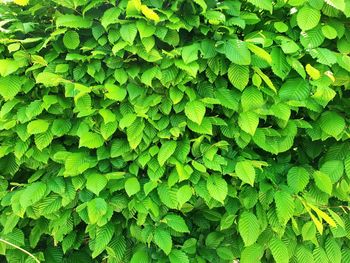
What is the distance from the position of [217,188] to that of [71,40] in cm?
112

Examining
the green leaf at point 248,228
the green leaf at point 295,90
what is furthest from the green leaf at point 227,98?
the green leaf at point 248,228

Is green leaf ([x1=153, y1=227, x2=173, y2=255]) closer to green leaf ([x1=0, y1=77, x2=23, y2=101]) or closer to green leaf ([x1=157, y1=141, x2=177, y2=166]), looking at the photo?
green leaf ([x1=157, y1=141, x2=177, y2=166])

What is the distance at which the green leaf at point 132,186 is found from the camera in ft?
6.23

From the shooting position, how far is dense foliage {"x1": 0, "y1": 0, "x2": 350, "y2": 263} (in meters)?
1.89

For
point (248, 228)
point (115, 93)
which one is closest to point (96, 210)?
point (115, 93)

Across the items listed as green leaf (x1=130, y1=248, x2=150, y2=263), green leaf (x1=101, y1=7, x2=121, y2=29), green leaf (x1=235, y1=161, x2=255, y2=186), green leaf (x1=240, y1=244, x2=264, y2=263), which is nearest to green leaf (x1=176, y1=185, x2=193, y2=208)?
green leaf (x1=235, y1=161, x2=255, y2=186)

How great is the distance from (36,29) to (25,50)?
0.61ft

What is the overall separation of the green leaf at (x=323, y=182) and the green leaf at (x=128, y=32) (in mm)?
1208

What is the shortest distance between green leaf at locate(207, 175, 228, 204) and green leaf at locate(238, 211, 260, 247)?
0.21 m

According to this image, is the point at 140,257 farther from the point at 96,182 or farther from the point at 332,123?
the point at 332,123

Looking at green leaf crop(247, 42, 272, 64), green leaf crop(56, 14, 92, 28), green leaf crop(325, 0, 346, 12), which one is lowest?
green leaf crop(56, 14, 92, 28)

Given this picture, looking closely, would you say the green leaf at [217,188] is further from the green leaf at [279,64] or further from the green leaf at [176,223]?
the green leaf at [279,64]

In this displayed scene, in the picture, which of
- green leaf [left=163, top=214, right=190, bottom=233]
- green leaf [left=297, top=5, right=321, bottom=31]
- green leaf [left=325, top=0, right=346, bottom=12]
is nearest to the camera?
green leaf [left=325, top=0, right=346, bottom=12]

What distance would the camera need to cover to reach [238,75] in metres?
1.91
